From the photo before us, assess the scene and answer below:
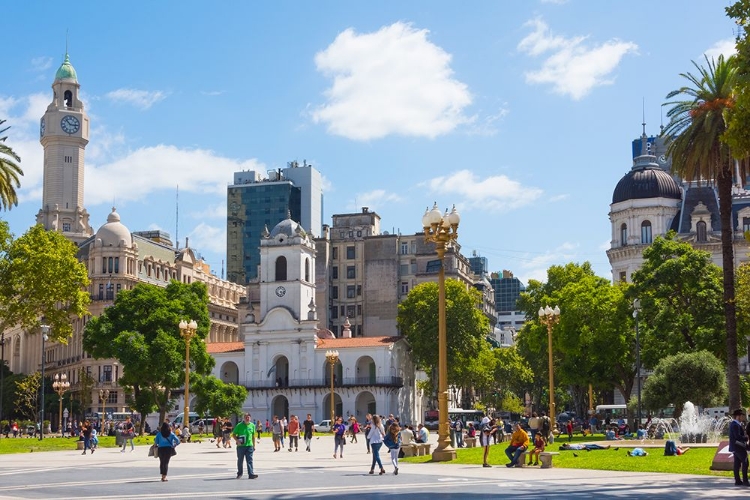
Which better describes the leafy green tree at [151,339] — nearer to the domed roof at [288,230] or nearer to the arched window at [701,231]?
the domed roof at [288,230]

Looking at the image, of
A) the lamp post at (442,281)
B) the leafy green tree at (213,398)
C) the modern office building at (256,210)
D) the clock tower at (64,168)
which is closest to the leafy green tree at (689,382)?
the lamp post at (442,281)

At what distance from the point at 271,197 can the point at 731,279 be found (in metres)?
144

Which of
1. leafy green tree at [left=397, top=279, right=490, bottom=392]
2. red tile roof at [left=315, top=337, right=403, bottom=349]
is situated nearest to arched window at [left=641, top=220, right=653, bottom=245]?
leafy green tree at [left=397, top=279, right=490, bottom=392]

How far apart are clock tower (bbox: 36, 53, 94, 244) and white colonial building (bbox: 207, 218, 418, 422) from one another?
133 feet

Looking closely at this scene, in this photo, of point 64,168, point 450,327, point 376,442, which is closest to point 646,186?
point 450,327

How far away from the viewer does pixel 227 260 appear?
183m

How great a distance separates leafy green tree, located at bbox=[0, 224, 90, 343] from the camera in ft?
195

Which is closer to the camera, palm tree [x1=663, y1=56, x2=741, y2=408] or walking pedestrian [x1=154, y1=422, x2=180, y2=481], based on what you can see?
walking pedestrian [x1=154, y1=422, x2=180, y2=481]

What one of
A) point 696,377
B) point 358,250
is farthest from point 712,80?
point 358,250

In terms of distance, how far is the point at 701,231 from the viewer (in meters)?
85.2

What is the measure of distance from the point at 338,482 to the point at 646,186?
68212 millimetres

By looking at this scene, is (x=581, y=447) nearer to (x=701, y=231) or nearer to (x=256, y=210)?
(x=701, y=231)

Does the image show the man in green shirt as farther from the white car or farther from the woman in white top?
the white car

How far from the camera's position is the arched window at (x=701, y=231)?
84.8 meters
